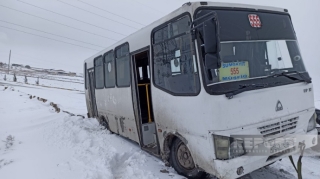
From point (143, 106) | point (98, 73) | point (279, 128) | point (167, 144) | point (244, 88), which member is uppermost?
point (98, 73)

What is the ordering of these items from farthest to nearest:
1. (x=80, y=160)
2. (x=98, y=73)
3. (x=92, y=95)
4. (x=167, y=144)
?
1. (x=92, y=95)
2. (x=98, y=73)
3. (x=80, y=160)
4. (x=167, y=144)

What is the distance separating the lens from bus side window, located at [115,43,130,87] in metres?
6.30

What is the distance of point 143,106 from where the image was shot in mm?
6363

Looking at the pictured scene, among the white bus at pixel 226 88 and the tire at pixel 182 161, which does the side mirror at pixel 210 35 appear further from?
the tire at pixel 182 161

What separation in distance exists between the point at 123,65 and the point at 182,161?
10.4 feet

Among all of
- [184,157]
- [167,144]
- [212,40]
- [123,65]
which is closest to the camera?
[212,40]

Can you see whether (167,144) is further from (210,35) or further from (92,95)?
(92,95)

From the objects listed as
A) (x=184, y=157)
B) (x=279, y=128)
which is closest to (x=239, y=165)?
(x=279, y=128)

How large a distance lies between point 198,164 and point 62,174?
2437mm

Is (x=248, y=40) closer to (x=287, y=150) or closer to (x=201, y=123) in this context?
(x=201, y=123)

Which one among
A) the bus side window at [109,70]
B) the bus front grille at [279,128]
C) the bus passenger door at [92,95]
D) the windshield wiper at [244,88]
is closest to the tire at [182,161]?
the bus front grille at [279,128]

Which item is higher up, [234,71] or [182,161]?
[234,71]

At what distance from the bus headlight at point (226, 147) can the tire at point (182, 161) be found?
92 centimetres

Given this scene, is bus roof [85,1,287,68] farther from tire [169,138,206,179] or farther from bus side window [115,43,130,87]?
tire [169,138,206,179]
